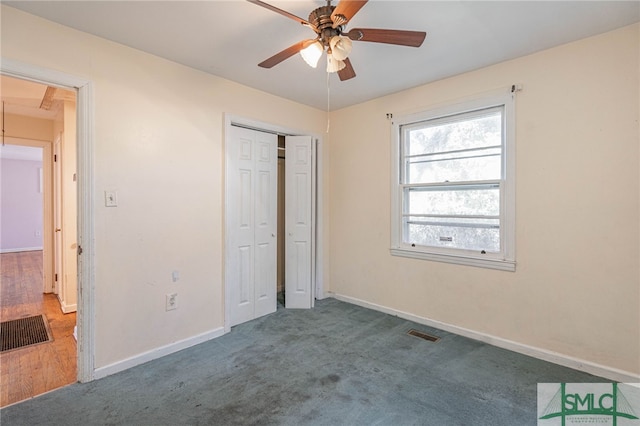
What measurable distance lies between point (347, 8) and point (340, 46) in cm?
20

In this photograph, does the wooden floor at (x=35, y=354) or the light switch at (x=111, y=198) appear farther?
the light switch at (x=111, y=198)

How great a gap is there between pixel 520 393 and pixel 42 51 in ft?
12.9

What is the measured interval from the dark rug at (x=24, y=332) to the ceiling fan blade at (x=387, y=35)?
3728 mm

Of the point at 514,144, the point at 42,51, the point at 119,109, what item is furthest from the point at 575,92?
the point at 42,51

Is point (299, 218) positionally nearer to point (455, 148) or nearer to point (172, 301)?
point (172, 301)

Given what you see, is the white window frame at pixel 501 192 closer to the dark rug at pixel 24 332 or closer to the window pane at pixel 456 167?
the window pane at pixel 456 167

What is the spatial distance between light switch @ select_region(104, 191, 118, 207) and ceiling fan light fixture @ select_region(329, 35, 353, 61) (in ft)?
6.28

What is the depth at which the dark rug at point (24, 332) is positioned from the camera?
277cm

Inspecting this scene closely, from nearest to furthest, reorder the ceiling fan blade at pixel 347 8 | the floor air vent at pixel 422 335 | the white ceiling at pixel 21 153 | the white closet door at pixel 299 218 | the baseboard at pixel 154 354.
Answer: the ceiling fan blade at pixel 347 8 < the baseboard at pixel 154 354 < the floor air vent at pixel 422 335 < the white closet door at pixel 299 218 < the white ceiling at pixel 21 153

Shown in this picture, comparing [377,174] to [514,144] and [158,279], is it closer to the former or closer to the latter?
[514,144]

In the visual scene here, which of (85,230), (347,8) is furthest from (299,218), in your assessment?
(347,8)

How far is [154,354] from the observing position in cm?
250

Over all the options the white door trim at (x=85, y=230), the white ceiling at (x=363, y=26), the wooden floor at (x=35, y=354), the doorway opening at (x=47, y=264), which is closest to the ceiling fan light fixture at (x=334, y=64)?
the white ceiling at (x=363, y=26)

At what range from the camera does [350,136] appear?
12.8 feet
